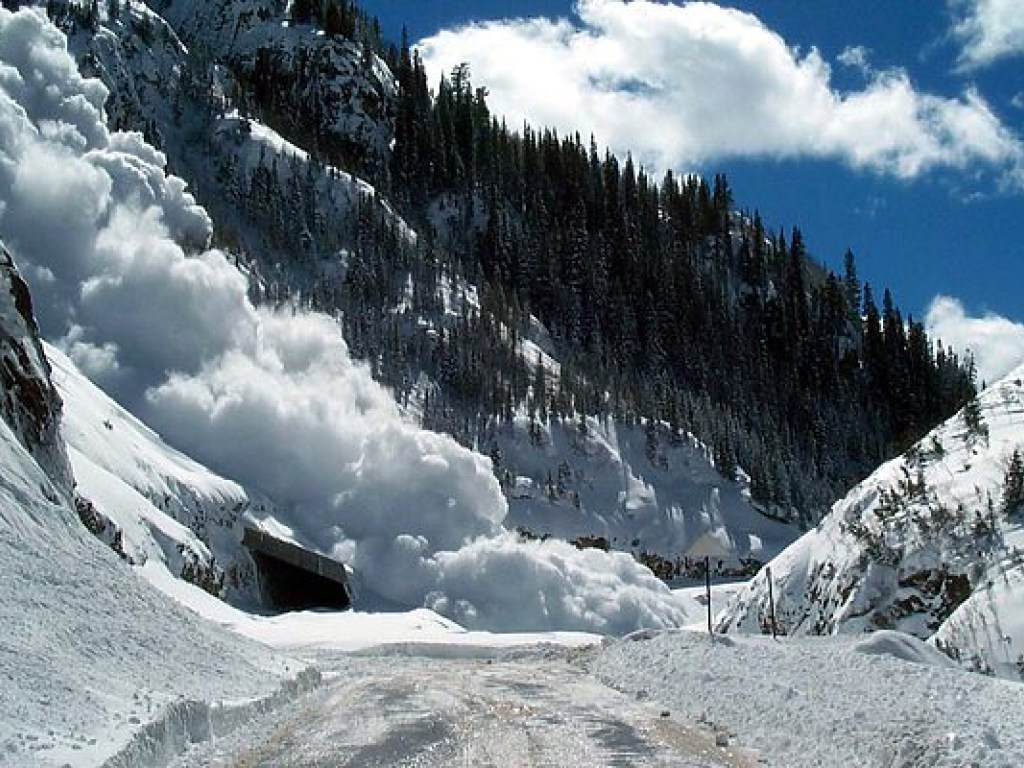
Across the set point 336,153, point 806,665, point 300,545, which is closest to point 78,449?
point 300,545

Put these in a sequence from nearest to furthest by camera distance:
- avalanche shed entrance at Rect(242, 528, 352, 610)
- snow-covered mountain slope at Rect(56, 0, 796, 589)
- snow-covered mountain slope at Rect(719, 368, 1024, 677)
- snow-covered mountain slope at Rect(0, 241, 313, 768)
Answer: snow-covered mountain slope at Rect(0, 241, 313, 768), snow-covered mountain slope at Rect(719, 368, 1024, 677), avalanche shed entrance at Rect(242, 528, 352, 610), snow-covered mountain slope at Rect(56, 0, 796, 589)

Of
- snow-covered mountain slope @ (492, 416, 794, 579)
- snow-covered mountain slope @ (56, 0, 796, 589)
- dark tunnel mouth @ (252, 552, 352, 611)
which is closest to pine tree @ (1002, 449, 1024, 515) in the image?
dark tunnel mouth @ (252, 552, 352, 611)

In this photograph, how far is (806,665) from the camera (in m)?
14.8

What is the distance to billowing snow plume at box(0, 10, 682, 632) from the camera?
150 ft

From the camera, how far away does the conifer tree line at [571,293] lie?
6788cm

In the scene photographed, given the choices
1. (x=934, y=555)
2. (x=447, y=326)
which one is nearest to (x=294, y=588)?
(x=447, y=326)

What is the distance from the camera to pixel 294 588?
43812mm

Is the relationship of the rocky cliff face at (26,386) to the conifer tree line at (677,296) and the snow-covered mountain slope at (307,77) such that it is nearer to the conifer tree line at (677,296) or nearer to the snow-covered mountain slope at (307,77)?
the conifer tree line at (677,296)

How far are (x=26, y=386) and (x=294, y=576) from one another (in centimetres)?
2384

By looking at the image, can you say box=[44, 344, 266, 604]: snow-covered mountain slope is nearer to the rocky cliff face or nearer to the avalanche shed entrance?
the avalanche shed entrance

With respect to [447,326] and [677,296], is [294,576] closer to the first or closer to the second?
[447,326]

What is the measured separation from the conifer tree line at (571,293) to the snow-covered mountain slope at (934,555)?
3864 cm

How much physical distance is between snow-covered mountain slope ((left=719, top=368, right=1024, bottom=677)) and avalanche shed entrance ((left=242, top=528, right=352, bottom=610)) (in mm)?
20074

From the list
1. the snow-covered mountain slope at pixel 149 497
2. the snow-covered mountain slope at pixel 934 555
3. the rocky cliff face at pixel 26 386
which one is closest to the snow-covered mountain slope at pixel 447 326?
the snow-covered mountain slope at pixel 149 497
